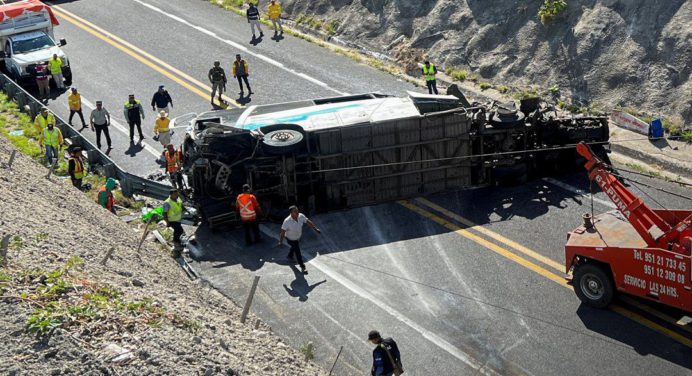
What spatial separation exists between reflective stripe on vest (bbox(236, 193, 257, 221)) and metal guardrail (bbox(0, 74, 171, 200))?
3120 millimetres

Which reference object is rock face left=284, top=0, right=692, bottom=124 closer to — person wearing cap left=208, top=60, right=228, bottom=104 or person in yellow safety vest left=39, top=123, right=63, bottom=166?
person wearing cap left=208, top=60, right=228, bottom=104

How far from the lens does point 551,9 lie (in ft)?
89.2

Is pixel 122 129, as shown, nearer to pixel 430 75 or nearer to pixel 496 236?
pixel 430 75

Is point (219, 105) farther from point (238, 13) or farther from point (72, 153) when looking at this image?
point (238, 13)

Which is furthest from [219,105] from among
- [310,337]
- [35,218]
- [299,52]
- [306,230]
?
[310,337]

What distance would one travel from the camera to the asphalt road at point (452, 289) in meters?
15.2

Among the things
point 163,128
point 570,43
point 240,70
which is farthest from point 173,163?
point 570,43

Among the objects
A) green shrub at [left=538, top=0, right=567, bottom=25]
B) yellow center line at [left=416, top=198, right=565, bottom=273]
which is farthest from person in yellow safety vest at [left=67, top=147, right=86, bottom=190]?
green shrub at [left=538, top=0, right=567, bottom=25]

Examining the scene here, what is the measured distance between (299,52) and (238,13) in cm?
516

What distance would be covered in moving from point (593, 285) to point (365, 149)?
608cm

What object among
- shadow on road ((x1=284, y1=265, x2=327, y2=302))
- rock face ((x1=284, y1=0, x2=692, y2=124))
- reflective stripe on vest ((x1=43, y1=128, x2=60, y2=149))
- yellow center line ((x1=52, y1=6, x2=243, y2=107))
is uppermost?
rock face ((x1=284, y1=0, x2=692, y2=124))

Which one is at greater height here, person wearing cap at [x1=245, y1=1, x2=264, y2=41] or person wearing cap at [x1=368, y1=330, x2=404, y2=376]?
person wearing cap at [x1=245, y1=1, x2=264, y2=41]

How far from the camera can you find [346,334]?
→ 16031mm

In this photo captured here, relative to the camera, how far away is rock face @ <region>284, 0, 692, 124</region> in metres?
24.7
